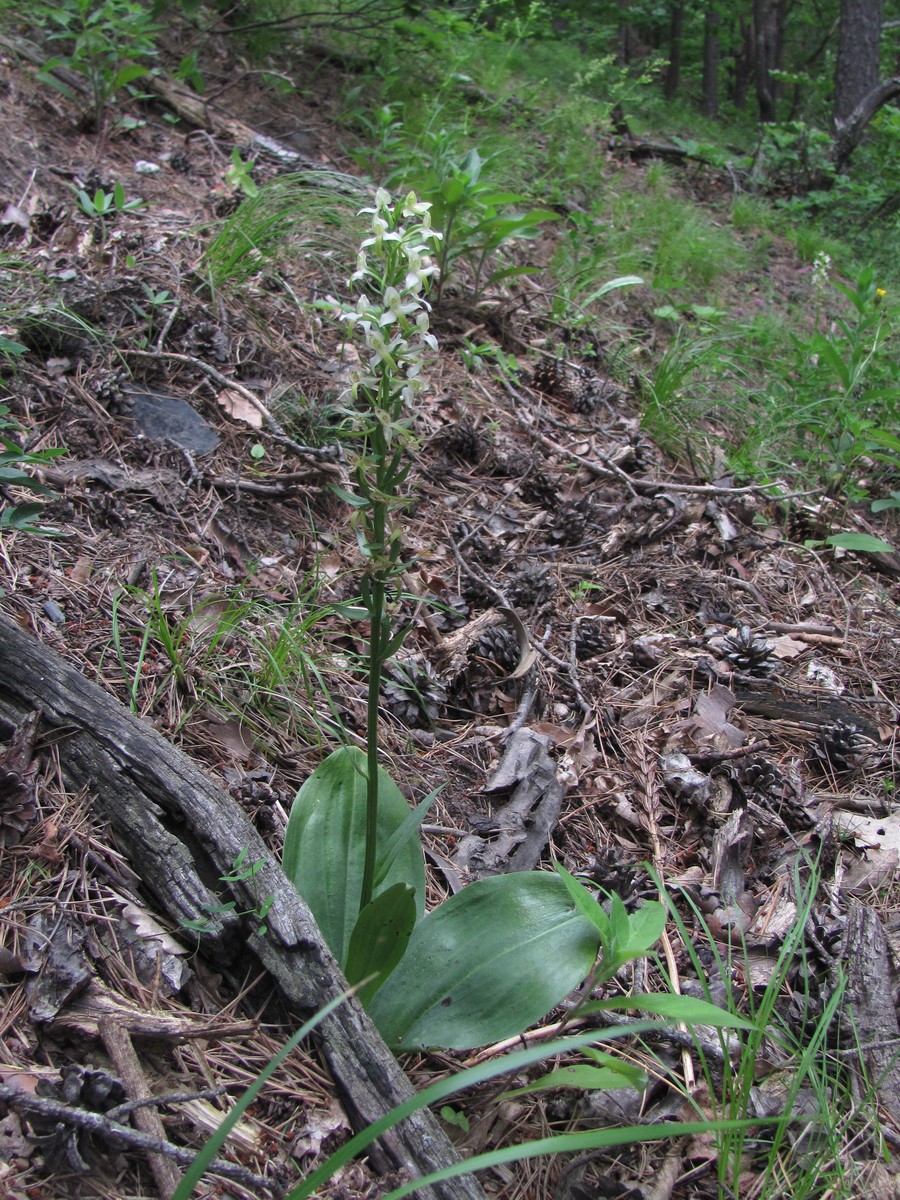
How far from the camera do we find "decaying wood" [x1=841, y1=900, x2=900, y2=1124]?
1.58m

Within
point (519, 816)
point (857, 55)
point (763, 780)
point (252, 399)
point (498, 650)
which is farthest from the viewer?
point (857, 55)

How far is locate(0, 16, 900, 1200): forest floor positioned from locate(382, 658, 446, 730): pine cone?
2 centimetres

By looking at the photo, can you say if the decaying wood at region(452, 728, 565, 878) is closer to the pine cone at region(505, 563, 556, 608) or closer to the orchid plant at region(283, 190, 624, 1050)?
the orchid plant at region(283, 190, 624, 1050)

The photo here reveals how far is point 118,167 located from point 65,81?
641mm

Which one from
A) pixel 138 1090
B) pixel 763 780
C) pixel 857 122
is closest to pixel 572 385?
pixel 763 780

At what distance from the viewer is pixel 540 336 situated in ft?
13.7

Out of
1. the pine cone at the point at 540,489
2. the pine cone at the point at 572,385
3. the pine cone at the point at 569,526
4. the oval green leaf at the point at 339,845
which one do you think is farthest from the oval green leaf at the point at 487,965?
the pine cone at the point at 572,385

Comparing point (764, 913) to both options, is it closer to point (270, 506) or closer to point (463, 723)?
point (463, 723)

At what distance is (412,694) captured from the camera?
239cm

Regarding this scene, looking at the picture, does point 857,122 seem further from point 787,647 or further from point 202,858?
point 202,858

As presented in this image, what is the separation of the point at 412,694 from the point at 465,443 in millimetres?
1348

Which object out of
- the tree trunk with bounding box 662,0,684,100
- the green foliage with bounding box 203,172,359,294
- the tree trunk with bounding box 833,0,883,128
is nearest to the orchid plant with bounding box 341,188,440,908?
the green foliage with bounding box 203,172,359,294

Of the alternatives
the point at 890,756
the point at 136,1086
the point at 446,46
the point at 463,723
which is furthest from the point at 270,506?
the point at 446,46

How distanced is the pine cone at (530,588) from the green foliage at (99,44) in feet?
10.7
